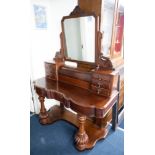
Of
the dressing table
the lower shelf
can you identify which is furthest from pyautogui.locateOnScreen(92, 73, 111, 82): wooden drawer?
the lower shelf

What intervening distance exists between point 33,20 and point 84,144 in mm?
1689

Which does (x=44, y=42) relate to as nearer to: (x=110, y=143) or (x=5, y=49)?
(x=110, y=143)

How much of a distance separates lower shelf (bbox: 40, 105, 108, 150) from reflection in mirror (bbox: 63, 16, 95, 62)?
912mm

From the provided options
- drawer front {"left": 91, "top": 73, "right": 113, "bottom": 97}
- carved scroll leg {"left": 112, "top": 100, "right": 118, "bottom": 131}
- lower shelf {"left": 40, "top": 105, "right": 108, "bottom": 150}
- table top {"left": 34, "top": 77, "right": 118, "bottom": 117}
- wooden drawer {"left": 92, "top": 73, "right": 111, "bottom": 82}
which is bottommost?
lower shelf {"left": 40, "top": 105, "right": 108, "bottom": 150}

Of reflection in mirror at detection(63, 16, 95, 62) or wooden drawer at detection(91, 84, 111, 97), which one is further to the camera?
reflection in mirror at detection(63, 16, 95, 62)

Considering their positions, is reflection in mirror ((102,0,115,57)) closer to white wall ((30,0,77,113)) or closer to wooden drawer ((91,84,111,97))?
wooden drawer ((91,84,111,97))

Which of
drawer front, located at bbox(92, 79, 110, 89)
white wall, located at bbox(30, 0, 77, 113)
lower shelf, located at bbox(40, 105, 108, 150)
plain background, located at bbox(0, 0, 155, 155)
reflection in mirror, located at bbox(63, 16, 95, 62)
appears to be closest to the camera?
plain background, located at bbox(0, 0, 155, 155)

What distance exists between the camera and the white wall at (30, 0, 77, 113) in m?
2.02

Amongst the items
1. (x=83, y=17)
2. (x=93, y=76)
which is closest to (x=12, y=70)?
(x=93, y=76)

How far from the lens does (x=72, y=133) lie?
77.0 inches

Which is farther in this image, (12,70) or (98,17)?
(98,17)
